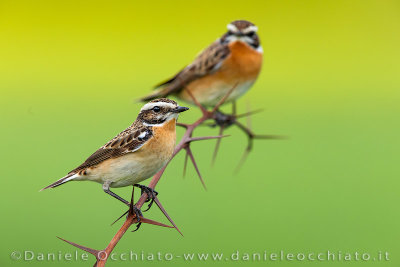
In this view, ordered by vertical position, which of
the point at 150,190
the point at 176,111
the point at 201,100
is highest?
the point at 176,111

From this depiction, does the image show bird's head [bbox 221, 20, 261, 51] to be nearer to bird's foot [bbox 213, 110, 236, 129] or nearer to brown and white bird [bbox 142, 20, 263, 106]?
brown and white bird [bbox 142, 20, 263, 106]

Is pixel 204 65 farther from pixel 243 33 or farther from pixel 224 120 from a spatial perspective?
pixel 224 120

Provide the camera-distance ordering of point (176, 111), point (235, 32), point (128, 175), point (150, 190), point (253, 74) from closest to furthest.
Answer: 1. point (150, 190)
2. point (176, 111)
3. point (128, 175)
4. point (235, 32)
5. point (253, 74)

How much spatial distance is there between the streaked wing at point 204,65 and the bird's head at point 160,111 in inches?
81.7

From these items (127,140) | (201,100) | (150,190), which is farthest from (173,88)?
(150,190)

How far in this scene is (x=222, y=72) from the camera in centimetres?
490

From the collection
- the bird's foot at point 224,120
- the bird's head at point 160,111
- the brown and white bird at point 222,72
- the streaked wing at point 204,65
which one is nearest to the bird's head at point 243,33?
the brown and white bird at point 222,72

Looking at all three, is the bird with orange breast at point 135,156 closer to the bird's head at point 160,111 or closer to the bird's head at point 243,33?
the bird's head at point 160,111

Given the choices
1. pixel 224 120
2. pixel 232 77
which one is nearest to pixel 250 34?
pixel 232 77

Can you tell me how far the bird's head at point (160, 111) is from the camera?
239 cm

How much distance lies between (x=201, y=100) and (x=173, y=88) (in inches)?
16.4

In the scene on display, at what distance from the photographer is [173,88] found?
466cm

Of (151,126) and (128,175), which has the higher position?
(151,126)

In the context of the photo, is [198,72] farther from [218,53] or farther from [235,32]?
[235,32]
